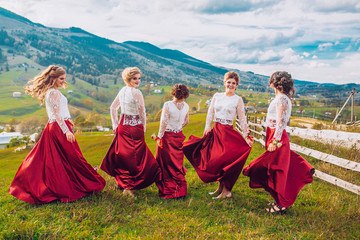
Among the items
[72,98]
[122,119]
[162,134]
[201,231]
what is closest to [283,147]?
[201,231]

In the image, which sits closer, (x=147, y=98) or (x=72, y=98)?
(x=72, y=98)

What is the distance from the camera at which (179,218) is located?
434cm

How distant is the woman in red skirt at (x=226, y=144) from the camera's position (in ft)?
17.0

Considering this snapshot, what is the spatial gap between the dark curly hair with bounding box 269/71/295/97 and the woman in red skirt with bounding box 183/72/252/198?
86 centimetres

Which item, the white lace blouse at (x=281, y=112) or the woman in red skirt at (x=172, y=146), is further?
the woman in red skirt at (x=172, y=146)

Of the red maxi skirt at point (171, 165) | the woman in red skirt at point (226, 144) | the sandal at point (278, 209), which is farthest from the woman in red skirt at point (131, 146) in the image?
the sandal at point (278, 209)

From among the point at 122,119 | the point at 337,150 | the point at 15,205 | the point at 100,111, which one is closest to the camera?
the point at 15,205

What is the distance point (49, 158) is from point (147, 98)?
190 metres

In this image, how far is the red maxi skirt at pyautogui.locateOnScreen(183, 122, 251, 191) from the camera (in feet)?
17.0

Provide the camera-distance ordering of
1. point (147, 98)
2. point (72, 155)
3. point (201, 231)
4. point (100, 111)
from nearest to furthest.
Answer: point (201, 231)
point (72, 155)
point (100, 111)
point (147, 98)

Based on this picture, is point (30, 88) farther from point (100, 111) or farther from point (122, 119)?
point (100, 111)

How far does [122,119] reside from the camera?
17.3ft

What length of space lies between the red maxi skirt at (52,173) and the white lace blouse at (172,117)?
6.29 feet

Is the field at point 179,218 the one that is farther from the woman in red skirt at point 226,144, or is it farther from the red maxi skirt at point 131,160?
the woman in red skirt at point 226,144
